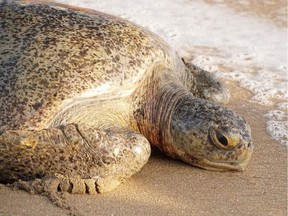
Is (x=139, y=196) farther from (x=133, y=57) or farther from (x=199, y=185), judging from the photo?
(x=133, y=57)

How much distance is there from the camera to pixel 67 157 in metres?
3.59

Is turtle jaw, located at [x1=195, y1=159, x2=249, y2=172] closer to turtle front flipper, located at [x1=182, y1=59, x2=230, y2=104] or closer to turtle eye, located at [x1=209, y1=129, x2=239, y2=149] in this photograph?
turtle eye, located at [x1=209, y1=129, x2=239, y2=149]

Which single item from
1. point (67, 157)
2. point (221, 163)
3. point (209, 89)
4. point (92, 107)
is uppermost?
point (92, 107)

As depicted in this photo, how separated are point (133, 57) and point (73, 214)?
1.38 m

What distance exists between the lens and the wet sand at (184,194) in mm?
3359

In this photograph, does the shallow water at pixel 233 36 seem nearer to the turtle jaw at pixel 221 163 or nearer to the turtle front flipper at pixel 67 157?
the turtle jaw at pixel 221 163

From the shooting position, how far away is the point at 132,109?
4.23 m

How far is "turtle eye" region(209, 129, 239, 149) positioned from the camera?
13.2 feet

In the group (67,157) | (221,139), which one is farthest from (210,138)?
(67,157)

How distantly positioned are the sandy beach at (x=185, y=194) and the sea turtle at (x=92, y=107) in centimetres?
10

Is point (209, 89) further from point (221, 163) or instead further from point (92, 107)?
point (92, 107)

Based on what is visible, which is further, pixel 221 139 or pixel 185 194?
pixel 221 139

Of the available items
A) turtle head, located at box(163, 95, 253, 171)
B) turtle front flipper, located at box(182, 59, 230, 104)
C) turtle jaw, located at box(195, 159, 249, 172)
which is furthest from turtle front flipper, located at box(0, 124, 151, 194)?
turtle front flipper, located at box(182, 59, 230, 104)

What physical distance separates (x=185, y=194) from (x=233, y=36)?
162 inches
